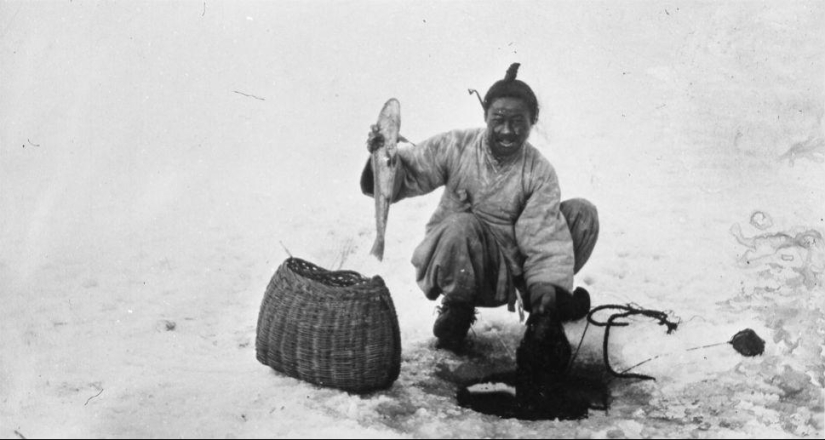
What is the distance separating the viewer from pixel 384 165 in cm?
364

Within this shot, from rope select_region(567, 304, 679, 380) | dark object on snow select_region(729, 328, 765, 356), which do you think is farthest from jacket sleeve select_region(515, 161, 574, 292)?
dark object on snow select_region(729, 328, 765, 356)

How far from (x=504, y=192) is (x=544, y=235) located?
278 millimetres

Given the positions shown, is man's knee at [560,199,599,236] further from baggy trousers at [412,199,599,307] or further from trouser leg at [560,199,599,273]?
baggy trousers at [412,199,599,307]

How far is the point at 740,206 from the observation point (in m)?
5.95

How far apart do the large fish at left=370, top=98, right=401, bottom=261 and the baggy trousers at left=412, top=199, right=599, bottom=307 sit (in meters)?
0.31

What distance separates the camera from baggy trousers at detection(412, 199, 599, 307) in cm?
379

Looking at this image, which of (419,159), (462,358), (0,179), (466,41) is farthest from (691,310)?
(0,179)

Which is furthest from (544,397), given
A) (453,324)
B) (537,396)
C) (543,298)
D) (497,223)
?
(497,223)

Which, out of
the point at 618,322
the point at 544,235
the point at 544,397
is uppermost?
the point at 544,235

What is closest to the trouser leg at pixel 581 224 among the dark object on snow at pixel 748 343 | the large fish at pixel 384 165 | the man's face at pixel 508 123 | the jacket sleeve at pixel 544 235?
the jacket sleeve at pixel 544 235

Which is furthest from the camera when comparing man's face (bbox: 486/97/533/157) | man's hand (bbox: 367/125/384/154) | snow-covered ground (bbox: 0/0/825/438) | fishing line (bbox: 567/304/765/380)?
fishing line (bbox: 567/304/765/380)

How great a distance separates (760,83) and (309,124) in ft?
12.6

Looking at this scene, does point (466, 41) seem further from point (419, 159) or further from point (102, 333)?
point (102, 333)

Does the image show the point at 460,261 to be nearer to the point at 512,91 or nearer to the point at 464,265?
the point at 464,265
